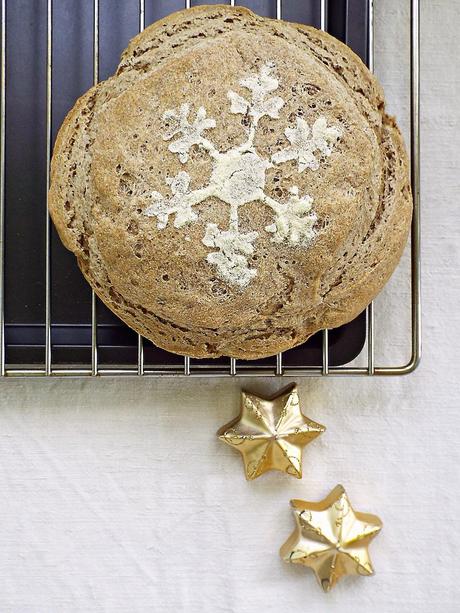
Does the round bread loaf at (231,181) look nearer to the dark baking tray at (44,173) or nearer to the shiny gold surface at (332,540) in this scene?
the dark baking tray at (44,173)

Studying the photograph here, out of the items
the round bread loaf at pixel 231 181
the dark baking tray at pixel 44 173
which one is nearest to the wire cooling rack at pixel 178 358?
the dark baking tray at pixel 44 173

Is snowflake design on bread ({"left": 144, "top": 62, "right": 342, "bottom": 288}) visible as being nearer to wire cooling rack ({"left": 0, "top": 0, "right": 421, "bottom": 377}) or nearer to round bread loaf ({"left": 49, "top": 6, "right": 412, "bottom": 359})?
round bread loaf ({"left": 49, "top": 6, "right": 412, "bottom": 359})

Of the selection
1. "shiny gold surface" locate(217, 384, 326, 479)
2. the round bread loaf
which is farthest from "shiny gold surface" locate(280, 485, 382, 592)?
the round bread loaf

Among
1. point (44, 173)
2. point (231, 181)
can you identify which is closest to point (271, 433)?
point (231, 181)

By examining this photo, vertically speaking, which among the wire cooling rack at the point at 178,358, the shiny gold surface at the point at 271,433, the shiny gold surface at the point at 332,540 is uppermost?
the wire cooling rack at the point at 178,358

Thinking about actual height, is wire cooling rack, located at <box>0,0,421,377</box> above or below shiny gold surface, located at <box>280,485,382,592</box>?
above

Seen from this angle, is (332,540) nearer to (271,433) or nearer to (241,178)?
(271,433)
